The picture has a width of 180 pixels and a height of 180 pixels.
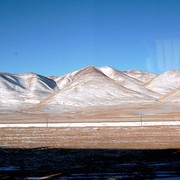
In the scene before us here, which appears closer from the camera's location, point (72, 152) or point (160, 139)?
point (72, 152)

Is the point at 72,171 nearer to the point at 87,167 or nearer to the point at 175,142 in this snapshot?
the point at 87,167

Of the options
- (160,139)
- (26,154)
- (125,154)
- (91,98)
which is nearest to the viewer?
(125,154)

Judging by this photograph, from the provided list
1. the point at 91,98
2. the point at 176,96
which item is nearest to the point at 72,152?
the point at 176,96

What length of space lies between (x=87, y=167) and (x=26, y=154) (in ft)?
24.1

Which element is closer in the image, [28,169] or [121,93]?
[28,169]

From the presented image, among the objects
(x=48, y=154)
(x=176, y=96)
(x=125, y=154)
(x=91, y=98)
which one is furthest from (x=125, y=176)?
(x=91, y=98)

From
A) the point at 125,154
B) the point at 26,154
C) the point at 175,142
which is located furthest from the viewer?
the point at 175,142

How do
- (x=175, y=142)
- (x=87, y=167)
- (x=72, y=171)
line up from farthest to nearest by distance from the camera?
(x=175, y=142)
(x=87, y=167)
(x=72, y=171)

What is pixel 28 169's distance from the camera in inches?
680

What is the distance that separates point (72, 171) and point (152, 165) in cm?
360

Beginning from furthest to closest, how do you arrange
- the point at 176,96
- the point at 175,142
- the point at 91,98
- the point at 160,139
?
1. the point at 91,98
2. the point at 176,96
3. the point at 160,139
4. the point at 175,142

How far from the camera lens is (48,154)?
925 inches

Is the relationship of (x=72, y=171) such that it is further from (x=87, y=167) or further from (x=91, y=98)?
(x=91, y=98)

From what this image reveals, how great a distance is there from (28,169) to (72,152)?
284 inches
